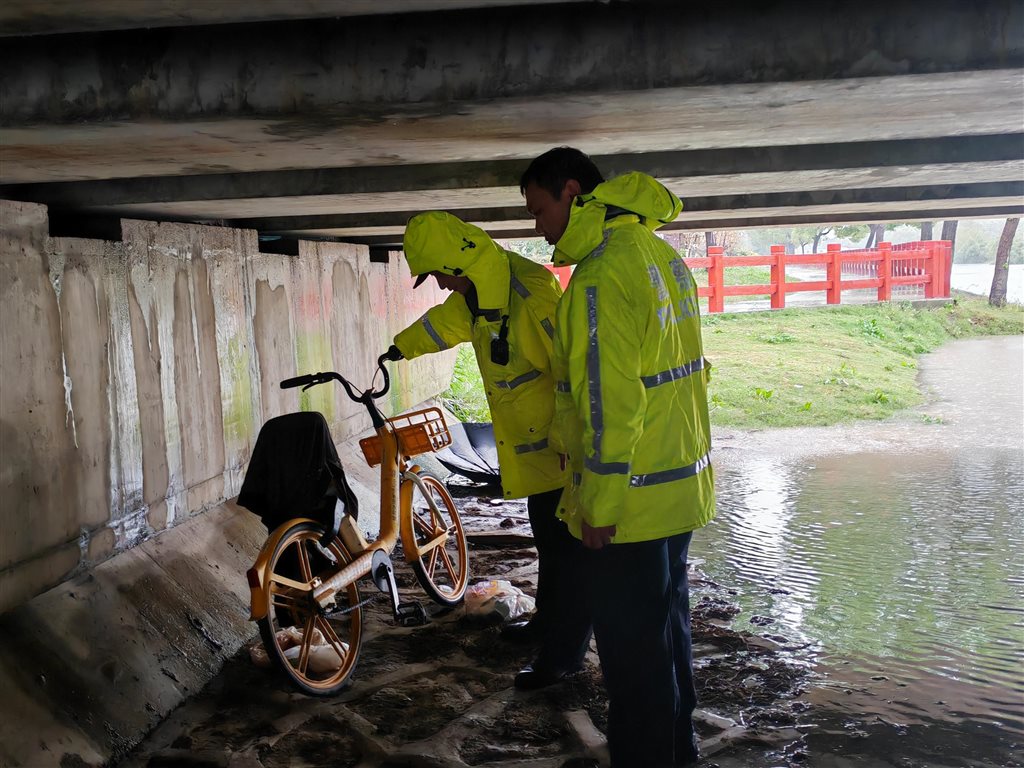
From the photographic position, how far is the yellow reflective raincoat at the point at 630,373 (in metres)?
2.93

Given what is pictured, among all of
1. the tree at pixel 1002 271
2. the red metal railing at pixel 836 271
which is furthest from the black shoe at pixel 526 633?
the tree at pixel 1002 271

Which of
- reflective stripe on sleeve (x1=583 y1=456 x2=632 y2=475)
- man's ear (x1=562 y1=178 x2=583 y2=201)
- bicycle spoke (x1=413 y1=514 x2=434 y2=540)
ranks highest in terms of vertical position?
man's ear (x1=562 y1=178 x2=583 y2=201)

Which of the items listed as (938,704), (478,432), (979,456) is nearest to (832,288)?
(979,456)

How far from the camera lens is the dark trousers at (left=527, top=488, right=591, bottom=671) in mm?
4301

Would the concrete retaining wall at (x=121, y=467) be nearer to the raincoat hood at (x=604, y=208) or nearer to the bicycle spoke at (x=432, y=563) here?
the bicycle spoke at (x=432, y=563)

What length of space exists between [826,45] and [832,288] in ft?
67.1

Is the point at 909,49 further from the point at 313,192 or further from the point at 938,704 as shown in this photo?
the point at 313,192

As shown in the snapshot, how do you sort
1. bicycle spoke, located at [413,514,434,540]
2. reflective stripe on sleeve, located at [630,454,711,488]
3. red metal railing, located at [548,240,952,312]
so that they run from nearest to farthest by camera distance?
reflective stripe on sleeve, located at [630,454,711,488] → bicycle spoke, located at [413,514,434,540] → red metal railing, located at [548,240,952,312]

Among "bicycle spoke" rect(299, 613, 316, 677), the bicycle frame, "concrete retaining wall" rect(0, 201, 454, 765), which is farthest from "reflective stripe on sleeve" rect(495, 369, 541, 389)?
"concrete retaining wall" rect(0, 201, 454, 765)

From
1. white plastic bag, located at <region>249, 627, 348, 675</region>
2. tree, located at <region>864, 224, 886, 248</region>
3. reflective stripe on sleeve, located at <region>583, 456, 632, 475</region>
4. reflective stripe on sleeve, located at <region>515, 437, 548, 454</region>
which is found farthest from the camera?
tree, located at <region>864, 224, 886, 248</region>

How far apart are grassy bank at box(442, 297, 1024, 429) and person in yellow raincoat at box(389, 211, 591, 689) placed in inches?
309

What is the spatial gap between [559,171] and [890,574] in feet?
12.1

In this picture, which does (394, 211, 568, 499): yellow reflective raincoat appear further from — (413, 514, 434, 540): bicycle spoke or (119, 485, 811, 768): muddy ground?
(413, 514, 434, 540): bicycle spoke

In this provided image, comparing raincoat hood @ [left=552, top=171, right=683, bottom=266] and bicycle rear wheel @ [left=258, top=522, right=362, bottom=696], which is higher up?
raincoat hood @ [left=552, top=171, right=683, bottom=266]
